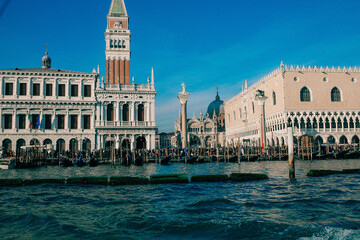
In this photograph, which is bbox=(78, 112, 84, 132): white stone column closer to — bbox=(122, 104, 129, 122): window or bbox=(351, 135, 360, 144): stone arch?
bbox=(122, 104, 129, 122): window

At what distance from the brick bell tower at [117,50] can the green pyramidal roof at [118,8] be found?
2.01ft

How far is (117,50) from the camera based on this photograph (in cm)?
3828

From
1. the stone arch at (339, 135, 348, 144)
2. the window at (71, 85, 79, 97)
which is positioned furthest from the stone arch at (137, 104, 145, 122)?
the stone arch at (339, 135, 348, 144)

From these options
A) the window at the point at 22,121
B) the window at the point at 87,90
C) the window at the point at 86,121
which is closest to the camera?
the window at the point at 22,121

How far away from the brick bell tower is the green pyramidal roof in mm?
613

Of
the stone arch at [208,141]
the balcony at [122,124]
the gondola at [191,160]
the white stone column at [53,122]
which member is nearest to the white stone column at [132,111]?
the balcony at [122,124]

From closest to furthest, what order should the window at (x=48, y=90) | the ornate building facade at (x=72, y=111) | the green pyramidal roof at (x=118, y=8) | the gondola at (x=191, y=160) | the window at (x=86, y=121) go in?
the gondola at (x=191, y=160), the ornate building facade at (x=72, y=111), the window at (x=48, y=90), the window at (x=86, y=121), the green pyramidal roof at (x=118, y=8)

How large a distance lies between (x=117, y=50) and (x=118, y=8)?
6002 millimetres

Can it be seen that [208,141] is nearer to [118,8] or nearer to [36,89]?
[118,8]

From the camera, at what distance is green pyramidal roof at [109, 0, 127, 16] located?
39.8 m

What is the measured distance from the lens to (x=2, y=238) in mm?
5691

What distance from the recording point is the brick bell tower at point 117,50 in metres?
37.9

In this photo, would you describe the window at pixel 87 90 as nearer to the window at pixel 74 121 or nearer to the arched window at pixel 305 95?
the window at pixel 74 121

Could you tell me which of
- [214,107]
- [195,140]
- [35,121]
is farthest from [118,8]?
[214,107]
